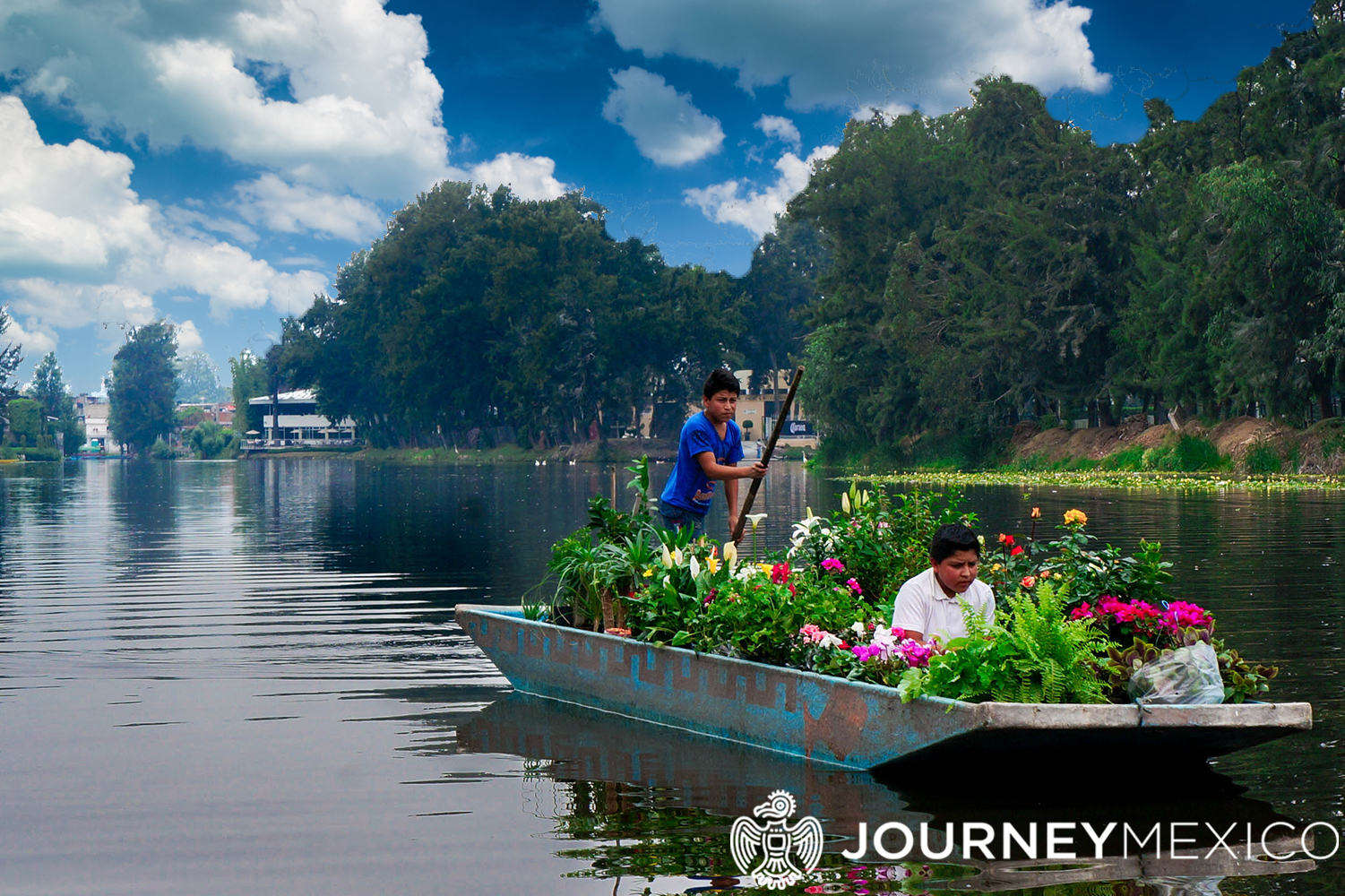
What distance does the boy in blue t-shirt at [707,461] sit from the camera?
967 cm

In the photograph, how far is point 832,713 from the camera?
7.16 metres

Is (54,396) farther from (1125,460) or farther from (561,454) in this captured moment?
(1125,460)

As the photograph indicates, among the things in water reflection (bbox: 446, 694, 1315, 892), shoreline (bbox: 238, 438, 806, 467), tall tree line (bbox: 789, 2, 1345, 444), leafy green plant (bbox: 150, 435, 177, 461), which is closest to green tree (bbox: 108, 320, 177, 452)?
leafy green plant (bbox: 150, 435, 177, 461)

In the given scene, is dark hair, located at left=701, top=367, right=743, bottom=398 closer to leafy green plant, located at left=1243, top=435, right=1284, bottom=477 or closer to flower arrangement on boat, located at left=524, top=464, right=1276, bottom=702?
flower arrangement on boat, located at left=524, top=464, right=1276, bottom=702

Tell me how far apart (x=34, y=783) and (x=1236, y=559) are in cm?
1519

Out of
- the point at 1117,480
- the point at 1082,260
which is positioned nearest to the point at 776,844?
the point at 1117,480

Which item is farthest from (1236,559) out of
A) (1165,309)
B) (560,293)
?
(560,293)

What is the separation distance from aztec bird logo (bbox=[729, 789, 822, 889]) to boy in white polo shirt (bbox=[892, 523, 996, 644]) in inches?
52.4

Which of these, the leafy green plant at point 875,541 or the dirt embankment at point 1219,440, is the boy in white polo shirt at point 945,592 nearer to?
the leafy green plant at point 875,541

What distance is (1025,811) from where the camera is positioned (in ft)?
21.1

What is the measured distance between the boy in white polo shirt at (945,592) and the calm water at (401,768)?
0.92 meters

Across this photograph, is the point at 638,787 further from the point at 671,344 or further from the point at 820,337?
the point at 671,344

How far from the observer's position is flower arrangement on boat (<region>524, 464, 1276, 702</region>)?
6539 mm

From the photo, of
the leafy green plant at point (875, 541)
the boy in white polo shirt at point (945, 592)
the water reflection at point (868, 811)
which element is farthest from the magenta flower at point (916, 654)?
the leafy green plant at point (875, 541)
